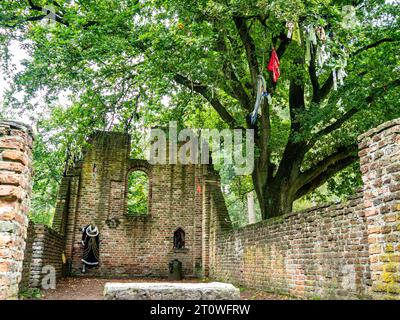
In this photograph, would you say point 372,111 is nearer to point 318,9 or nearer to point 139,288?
point 318,9

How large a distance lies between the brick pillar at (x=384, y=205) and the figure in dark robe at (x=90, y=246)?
12693 millimetres

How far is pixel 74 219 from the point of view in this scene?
15805 mm

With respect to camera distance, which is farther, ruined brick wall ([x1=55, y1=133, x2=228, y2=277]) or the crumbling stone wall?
ruined brick wall ([x1=55, y1=133, x2=228, y2=277])

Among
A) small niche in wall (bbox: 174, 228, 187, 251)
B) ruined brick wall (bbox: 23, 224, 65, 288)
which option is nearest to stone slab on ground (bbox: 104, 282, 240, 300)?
ruined brick wall (bbox: 23, 224, 65, 288)

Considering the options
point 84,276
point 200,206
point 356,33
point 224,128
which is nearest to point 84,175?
point 84,276

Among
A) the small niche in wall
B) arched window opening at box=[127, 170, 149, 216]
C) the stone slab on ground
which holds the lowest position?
the stone slab on ground

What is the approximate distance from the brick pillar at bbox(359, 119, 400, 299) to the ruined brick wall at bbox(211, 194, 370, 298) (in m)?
1.09

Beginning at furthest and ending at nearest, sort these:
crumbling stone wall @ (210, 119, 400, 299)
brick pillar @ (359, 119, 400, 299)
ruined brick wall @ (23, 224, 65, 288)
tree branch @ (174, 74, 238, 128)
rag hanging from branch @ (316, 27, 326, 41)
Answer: tree branch @ (174, 74, 238, 128) → ruined brick wall @ (23, 224, 65, 288) → rag hanging from branch @ (316, 27, 326, 41) → crumbling stone wall @ (210, 119, 400, 299) → brick pillar @ (359, 119, 400, 299)

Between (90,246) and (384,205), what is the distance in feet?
43.1

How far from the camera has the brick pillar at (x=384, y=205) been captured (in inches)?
186

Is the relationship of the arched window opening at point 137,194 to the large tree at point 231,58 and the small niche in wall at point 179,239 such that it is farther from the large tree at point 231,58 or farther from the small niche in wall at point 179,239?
the large tree at point 231,58

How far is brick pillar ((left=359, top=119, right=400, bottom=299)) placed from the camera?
15.5ft

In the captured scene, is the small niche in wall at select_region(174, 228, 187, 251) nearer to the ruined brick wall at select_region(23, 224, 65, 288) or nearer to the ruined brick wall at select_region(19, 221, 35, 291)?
the ruined brick wall at select_region(23, 224, 65, 288)

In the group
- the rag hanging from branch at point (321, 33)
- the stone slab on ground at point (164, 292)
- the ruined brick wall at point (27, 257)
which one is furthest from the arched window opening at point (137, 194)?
the stone slab on ground at point (164, 292)
